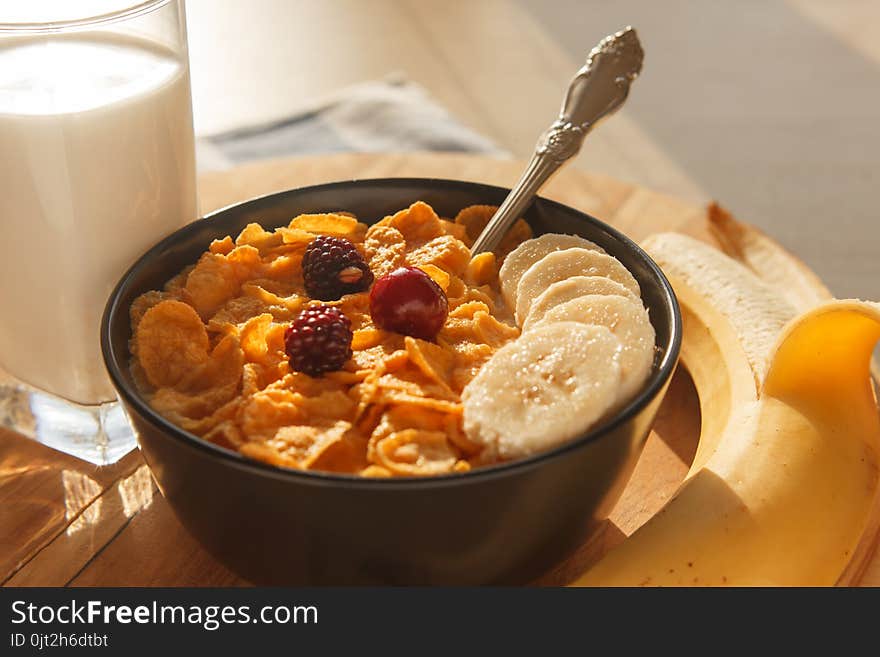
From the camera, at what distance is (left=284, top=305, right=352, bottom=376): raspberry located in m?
1.19

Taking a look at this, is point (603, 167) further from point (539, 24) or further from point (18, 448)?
point (18, 448)

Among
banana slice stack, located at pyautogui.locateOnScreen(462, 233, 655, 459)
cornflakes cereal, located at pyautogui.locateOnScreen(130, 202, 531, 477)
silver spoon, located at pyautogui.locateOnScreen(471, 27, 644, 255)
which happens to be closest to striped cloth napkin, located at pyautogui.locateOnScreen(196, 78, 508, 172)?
silver spoon, located at pyautogui.locateOnScreen(471, 27, 644, 255)

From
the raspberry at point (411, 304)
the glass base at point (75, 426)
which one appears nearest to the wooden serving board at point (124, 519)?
the glass base at point (75, 426)

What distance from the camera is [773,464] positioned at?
4.08 ft

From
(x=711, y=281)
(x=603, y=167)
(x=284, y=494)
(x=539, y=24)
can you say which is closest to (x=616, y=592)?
(x=284, y=494)

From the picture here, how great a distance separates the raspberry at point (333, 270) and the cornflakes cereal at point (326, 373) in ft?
0.06

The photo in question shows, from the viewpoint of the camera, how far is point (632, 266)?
1.41 metres

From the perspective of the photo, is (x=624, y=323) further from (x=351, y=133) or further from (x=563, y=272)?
(x=351, y=133)

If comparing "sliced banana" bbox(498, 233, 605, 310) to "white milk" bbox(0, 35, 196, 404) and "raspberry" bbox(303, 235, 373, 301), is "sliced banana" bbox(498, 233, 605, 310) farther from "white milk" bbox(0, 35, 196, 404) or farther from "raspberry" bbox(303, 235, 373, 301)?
"white milk" bbox(0, 35, 196, 404)

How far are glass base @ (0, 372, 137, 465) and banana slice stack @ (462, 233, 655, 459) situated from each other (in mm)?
543

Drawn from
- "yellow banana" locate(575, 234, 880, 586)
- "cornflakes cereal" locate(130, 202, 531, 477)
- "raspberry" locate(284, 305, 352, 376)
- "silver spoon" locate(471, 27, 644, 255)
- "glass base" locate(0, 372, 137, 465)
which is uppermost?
"silver spoon" locate(471, 27, 644, 255)

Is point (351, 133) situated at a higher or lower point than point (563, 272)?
lower

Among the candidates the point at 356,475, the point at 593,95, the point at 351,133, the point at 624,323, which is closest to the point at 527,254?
the point at 624,323

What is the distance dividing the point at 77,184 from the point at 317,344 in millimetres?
373
